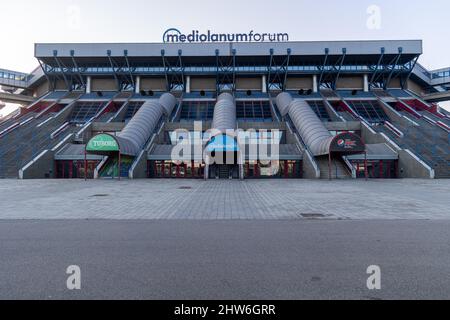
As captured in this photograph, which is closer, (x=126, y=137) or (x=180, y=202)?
(x=180, y=202)

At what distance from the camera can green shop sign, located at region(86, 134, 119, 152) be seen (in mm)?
26172

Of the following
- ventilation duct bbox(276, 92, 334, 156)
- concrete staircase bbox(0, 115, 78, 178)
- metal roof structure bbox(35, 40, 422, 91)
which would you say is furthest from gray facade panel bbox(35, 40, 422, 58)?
concrete staircase bbox(0, 115, 78, 178)

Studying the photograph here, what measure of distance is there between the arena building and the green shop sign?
10cm

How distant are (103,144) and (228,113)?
645 inches

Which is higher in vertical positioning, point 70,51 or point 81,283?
point 70,51

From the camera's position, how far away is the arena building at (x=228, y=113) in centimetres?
2986

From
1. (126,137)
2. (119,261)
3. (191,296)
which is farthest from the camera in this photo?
(126,137)

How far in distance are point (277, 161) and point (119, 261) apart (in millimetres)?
27392

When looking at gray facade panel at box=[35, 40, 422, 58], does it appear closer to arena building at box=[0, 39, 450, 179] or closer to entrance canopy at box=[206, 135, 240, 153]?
arena building at box=[0, 39, 450, 179]

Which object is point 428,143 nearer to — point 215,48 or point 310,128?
point 310,128

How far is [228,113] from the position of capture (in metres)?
36.8

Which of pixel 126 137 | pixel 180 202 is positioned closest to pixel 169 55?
pixel 126 137
